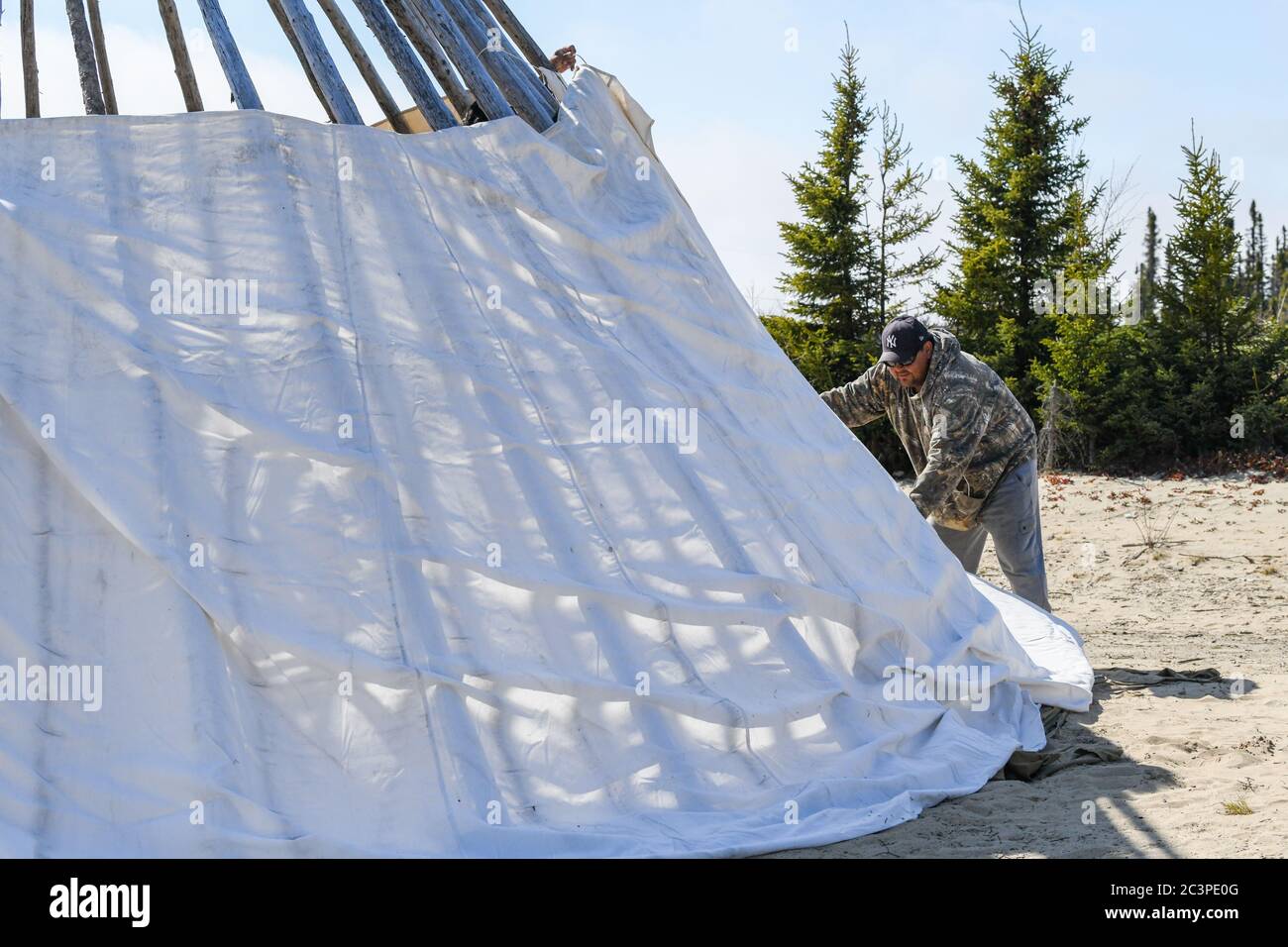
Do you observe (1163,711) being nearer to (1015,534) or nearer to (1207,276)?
(1015,534)

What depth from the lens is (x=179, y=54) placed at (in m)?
4.68

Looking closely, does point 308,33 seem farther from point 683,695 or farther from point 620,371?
point 683,695

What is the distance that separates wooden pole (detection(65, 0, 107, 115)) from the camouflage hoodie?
9.11 feet

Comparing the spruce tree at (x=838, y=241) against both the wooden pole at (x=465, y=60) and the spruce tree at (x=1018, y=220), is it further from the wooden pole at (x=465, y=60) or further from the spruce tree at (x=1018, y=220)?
the wooden pole at (x=465, y=60)

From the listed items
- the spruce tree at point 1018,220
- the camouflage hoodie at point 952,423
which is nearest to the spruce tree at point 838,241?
the spruce tree at point 1018,220

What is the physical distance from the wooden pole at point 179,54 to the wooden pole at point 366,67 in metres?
0.59

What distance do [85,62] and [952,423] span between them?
3.14m

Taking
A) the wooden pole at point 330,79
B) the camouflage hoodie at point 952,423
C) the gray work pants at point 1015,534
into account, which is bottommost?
the gray work pants at point 1015,534

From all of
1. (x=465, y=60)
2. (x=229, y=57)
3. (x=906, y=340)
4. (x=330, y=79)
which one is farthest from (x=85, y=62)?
(x=906, y=340)

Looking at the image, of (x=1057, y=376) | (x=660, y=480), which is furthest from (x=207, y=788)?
(x=1057, y=376)

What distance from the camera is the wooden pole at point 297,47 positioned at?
384 cm

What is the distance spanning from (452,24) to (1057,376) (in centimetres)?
846

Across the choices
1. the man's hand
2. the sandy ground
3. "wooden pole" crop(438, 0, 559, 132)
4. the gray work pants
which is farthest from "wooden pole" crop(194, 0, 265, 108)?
the gray work pants
